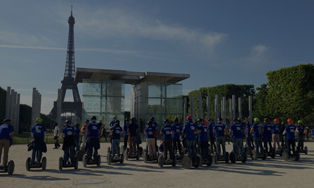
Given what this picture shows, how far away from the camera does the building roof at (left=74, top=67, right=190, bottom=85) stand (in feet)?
98.5

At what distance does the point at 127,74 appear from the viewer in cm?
3300

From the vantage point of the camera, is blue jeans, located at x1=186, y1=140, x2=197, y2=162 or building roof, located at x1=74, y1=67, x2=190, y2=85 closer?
blue jeans, located at x1=186, y1=140, x2=197, y2=162

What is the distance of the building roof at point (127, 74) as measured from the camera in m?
30.0

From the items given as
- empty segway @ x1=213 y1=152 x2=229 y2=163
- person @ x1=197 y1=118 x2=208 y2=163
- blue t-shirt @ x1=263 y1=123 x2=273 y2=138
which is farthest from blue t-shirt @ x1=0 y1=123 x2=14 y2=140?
blue t-shirt @ x1=263 y1=123 x2=273 y2=138

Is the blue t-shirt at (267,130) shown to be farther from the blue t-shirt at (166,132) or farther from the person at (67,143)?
the person at (67,143)

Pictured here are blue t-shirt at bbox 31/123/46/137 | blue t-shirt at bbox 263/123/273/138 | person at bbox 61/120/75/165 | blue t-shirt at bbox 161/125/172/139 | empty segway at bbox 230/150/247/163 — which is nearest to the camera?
blue t-shirt at bbox 31/123/46/137

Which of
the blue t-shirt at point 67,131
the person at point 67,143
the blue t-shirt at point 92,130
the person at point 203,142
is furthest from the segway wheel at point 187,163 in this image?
the blue t-shirt at point 67,131

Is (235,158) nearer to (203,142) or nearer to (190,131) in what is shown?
(203,142)

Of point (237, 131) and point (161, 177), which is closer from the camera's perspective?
point (161, 177)

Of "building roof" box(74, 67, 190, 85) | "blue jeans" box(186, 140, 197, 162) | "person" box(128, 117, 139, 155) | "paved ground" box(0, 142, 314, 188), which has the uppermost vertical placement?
"building roof" box(74, 67, 190, 85)

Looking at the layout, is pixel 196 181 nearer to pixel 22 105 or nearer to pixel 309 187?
pixel 309 187

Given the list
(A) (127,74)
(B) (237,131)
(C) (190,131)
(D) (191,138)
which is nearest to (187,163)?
(D) (191,138)

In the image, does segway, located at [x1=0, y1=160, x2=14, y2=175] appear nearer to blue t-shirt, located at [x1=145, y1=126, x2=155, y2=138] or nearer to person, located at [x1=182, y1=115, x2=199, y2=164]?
blue t-shirt, located at [x1=145, y1=126, x2=155, y2=138]

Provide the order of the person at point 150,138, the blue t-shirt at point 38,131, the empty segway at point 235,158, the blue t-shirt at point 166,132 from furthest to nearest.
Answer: the person at point 150,138 < the empty segway at point 235,158 < the blue t-shirt at point 166,132 < the blue t-shirt at point 38,131
